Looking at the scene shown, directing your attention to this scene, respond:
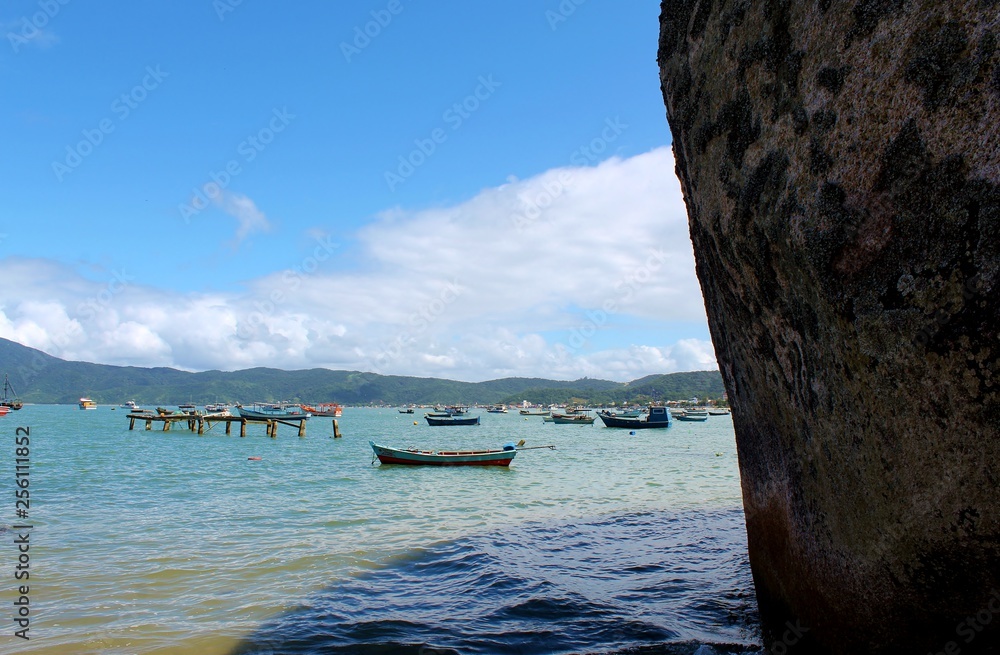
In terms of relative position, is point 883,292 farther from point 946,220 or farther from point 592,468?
point 592,468

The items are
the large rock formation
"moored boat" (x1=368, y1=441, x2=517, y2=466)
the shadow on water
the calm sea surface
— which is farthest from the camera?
"moored boat" (x1=368, y1=441, x2=517, y2=466)

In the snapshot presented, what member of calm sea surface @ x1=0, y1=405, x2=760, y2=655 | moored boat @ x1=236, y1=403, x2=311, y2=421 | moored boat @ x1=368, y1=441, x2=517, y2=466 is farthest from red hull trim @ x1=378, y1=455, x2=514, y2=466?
moored boat @ x1=236, y1=403, x2=311, y2=421

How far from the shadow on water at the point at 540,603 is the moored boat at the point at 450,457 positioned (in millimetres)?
A: 14958

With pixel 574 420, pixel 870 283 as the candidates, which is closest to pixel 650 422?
pixel 574 420

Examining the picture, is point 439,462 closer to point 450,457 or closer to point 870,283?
point 450,457

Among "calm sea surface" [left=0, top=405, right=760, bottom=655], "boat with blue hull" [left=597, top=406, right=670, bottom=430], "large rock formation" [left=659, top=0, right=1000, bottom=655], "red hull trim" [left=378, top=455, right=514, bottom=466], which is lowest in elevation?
"boat with blue hull" [left=597, top=406, right=670, bottom=430]

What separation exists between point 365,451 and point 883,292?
37.9 meters

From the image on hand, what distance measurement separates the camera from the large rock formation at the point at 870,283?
286 cm

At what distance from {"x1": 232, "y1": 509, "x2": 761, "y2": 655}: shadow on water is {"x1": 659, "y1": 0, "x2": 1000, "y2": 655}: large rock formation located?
8.90 feet

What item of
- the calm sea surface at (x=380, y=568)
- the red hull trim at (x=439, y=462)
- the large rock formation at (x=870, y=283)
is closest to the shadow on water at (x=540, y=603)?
the calm sea surface at (x=380, y=568)

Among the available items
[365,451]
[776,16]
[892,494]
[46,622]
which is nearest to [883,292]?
[892,494]

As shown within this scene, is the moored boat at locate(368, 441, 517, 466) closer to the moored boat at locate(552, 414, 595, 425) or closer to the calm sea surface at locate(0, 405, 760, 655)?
the calm sea surface at locate(0, 405, 760, 655)

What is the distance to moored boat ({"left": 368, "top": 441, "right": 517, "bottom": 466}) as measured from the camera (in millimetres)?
27391

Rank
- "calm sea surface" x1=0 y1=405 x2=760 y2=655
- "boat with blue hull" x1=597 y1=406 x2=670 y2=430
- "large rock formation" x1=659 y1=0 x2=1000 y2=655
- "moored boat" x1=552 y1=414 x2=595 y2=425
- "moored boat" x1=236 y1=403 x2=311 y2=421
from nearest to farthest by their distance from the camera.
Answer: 1. "large rock formation" x1=659 y1=0 x2=1000 y2=655
2. "calm sea surface" x1=0 y1=405 x2=760 y2=655
3. "moored boat" x1=236 y1=403 x2=311 y2=421
4. "boat with blue hull" x1=597 y1=406 x2=670 y2=430
5. "moored boat" x1=552 y1=414 x2=595 y2=425
